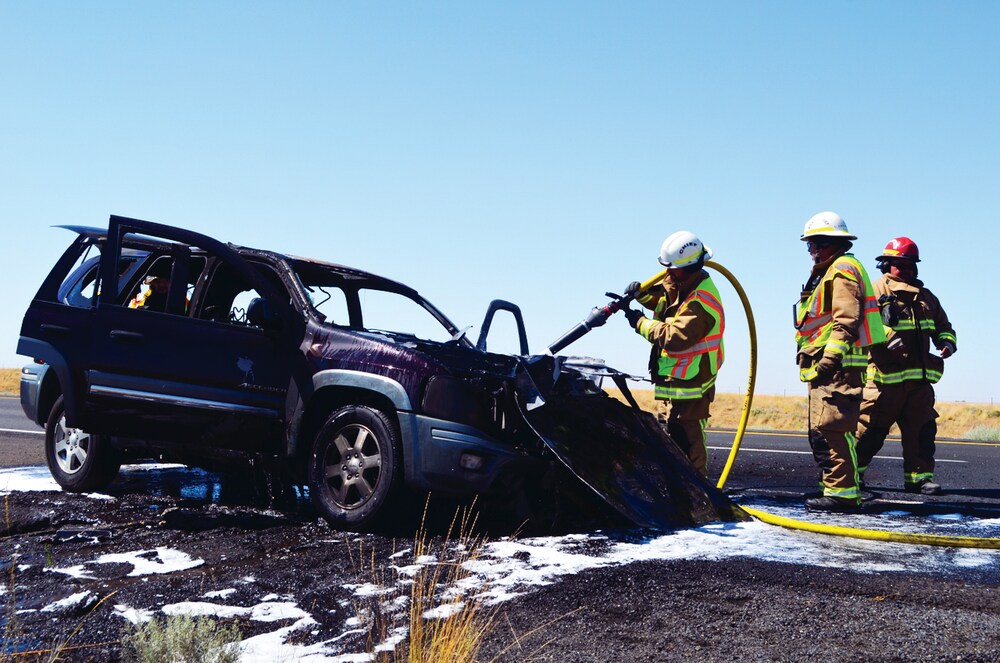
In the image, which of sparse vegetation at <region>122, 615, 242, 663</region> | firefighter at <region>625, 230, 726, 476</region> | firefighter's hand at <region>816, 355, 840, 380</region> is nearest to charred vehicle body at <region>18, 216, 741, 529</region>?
firefighter at <region>625, 230, 726, 476</region>

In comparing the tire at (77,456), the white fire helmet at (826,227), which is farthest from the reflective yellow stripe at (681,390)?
the tire at (77,456)

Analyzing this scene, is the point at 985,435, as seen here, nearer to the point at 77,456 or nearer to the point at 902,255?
the point at 902,255

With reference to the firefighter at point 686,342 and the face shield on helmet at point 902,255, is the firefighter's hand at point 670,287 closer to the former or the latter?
the firefighter at point 686,342

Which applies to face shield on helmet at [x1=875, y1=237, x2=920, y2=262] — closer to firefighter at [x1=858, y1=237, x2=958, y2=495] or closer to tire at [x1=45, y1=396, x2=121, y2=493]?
firefighter at [x1=858, y1=237, x2=958, y2=495]

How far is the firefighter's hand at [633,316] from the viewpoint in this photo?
738 cm

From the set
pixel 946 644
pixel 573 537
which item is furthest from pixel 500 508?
pixel 946 644

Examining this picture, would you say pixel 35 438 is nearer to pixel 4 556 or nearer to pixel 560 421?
pixel 4 556

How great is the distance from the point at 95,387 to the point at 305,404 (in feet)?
5.01

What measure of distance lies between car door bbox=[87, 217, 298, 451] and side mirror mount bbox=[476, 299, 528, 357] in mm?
1961

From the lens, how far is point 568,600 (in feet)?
13.6

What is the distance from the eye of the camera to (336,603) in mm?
4098

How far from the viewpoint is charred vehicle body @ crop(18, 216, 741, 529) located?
17.9 ft

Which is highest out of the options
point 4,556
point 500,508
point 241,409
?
point 241,409

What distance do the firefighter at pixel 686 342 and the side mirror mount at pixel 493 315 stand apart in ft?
3.70
